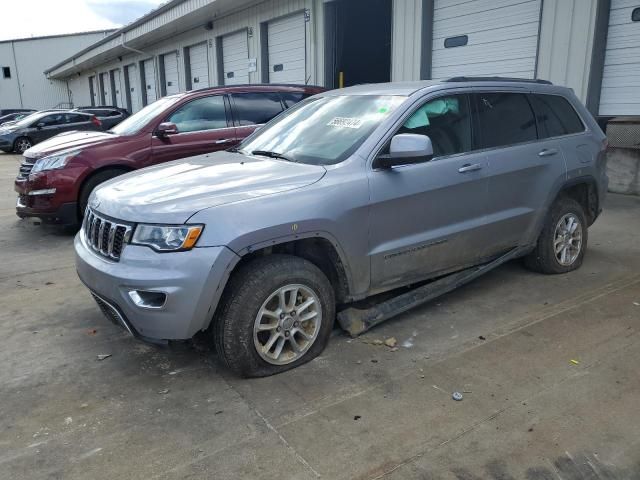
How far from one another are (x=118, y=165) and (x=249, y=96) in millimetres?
2023

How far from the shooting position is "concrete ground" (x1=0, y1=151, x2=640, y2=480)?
2629 millimetres

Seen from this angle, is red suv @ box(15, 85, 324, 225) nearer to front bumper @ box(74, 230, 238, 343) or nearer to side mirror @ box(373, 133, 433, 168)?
front bumper @ box(74, 230, 238, 343)

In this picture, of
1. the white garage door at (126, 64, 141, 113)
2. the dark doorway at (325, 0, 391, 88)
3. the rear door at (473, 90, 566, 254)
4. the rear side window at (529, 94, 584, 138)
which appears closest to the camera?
the rear door at (473, 90, 566, 254)

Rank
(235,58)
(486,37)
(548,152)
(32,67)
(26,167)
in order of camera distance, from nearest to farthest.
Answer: (548,152) → (26,167) → (486,37) → (235,58) → (32,67)

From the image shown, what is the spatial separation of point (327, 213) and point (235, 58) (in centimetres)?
1554

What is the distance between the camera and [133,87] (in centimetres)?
2880

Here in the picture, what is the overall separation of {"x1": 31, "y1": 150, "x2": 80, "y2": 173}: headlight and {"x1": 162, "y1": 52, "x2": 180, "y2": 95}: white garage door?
641 inches

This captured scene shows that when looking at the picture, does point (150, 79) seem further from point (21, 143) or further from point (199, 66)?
point (21, 143)

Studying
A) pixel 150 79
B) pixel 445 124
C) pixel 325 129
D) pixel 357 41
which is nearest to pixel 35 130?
pixel 150 79

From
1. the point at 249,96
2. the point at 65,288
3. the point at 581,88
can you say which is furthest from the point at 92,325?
the point at 581,88

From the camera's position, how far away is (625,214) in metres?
7.65

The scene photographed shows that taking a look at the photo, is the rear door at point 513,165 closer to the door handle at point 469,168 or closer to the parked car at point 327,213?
the parked car at point 327,213

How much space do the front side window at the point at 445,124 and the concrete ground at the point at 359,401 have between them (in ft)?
4.30

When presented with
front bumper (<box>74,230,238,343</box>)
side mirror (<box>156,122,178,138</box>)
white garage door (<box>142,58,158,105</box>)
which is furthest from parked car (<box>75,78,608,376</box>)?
white garage door (<box>142,58,158,105</box>)
